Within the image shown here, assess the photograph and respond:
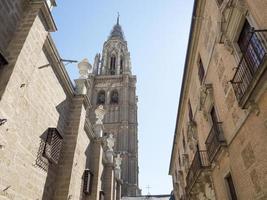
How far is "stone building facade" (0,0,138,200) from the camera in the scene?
212 inches

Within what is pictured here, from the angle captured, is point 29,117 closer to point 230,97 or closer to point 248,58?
point 230,97

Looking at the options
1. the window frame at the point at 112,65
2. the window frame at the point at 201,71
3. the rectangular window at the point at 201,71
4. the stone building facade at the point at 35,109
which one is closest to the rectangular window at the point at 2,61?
the stone building facade at the point at 35,109

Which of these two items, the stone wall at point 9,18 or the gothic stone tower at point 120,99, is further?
the gothic stone tower at point 120,99

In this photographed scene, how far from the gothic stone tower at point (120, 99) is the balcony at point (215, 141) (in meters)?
27.3

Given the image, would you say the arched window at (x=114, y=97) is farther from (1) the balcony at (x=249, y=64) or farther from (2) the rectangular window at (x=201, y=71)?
(1) the balcony at (x=249, y=64)

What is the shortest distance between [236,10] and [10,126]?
592 cm

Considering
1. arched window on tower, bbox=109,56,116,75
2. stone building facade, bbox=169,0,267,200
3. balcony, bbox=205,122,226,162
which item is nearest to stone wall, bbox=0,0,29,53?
stone building facade, bbox=169,0,267,200

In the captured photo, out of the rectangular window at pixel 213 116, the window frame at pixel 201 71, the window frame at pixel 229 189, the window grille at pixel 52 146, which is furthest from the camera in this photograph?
the window frame at pixel 201 71

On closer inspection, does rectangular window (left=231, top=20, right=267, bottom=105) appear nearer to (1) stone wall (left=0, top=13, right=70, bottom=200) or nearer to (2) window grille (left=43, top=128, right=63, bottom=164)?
(1) stone wall (left=0, top=13, right=70, bottom=200)

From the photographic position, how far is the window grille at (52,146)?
7613 millimetres

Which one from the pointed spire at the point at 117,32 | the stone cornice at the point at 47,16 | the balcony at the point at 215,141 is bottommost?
the balcony at the point at 215,141

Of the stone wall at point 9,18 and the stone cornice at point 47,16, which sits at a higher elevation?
the stone cornice at point 47,16

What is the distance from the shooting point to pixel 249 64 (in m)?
5.47

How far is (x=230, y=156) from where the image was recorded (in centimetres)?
657
